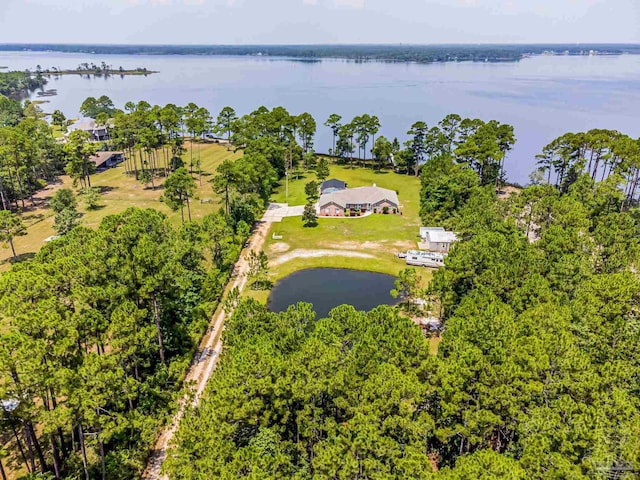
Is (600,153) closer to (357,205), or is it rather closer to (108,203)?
(357,205)

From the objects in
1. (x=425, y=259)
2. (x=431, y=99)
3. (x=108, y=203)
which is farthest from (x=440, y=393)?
(x=431, y=99)

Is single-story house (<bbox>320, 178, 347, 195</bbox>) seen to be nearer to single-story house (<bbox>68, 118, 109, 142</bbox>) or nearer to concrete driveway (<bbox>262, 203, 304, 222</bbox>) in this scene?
concrete driveway (<bbox>262, 203, 304, 222</bbox>)

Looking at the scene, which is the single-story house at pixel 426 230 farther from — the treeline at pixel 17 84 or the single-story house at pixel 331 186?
the treeline at pixel 17 84

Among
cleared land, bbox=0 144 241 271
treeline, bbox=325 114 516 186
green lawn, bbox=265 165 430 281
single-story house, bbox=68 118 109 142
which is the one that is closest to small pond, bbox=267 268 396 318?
green lawn, bbox=265 165 430 281

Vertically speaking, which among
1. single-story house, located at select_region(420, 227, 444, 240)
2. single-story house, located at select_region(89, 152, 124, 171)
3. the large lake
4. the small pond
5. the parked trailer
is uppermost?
the large lake

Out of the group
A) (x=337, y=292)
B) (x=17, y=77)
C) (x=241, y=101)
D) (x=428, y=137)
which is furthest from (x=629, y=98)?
(x=17, y=77)

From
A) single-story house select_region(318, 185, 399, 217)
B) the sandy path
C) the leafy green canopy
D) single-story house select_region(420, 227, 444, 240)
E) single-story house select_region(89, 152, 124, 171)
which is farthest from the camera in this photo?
single-story house select_region(89, 152, 124, 171)

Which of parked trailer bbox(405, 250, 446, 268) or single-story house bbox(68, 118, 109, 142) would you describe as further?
single-story house bbox(68, 118, 109, 142)
